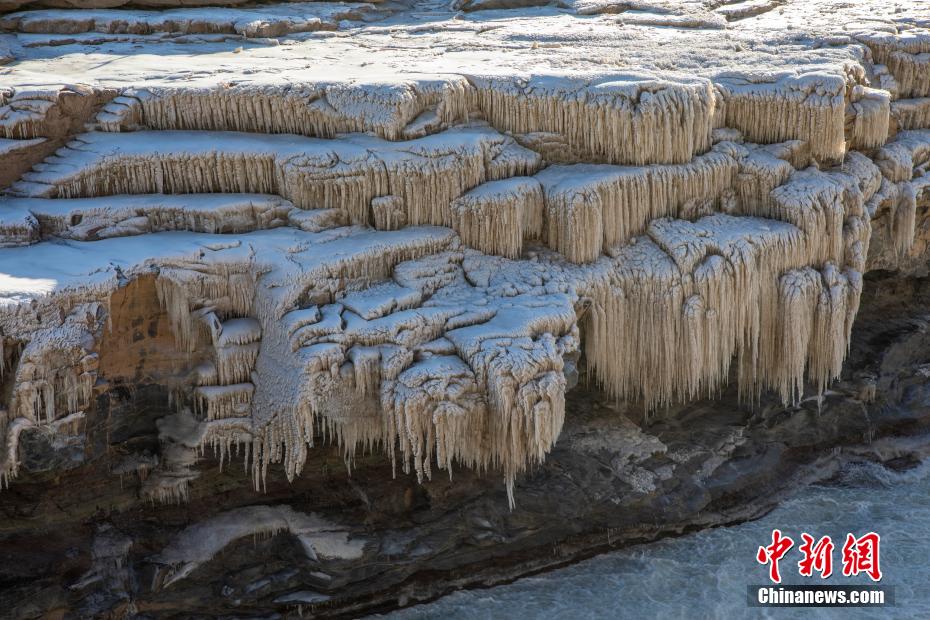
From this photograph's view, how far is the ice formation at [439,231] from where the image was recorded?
925 cm

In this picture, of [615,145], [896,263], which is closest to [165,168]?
[615,145]

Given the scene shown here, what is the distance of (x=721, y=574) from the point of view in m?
10.9

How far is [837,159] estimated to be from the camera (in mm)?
11789

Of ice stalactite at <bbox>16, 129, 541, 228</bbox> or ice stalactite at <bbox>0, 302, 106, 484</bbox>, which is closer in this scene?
ice stalactite at <bbox>0, 302, 106, 484</bbox>

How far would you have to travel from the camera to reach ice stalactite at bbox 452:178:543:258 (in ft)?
34.1

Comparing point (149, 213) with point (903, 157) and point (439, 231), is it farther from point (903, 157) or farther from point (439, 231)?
point (903, 157)

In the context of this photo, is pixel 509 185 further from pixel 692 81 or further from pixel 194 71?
pixel 194 71

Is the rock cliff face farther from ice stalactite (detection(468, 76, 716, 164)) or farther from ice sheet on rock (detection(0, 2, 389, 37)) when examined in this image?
ice sheet on rock (detection(0, 2, 389, 37))

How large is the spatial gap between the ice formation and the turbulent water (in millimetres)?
1345

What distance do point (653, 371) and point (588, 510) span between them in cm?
165

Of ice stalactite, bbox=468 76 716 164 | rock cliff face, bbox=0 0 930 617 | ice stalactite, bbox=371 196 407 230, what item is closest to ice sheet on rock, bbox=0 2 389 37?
rock cliff face, bbox=0 0 930 617

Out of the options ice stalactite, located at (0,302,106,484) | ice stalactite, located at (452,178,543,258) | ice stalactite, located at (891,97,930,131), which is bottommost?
ice stalactite, located at (0,302,106,484)

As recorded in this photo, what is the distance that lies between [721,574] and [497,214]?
4383 millimetres

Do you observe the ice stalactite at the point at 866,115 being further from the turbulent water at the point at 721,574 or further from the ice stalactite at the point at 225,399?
the ice stalactite at the point at 225,399
